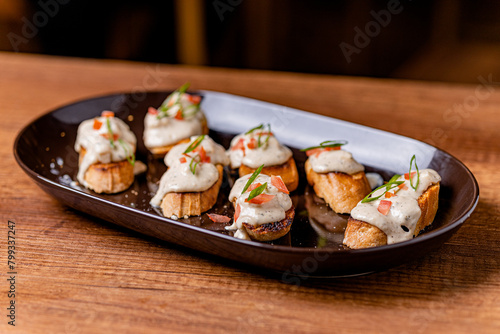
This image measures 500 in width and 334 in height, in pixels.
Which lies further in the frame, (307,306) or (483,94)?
(483,94)

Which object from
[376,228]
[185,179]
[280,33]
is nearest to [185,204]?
[185,179]

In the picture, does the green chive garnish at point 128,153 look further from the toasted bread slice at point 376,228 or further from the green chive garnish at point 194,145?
the toasted bread slice at point 376,228

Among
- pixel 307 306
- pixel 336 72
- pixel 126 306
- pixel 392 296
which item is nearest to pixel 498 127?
pixel 392 296

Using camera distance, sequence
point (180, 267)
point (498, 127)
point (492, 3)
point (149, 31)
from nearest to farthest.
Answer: point (180, 267) < point (498, 127) < point (492, 3) < point (149, 31)

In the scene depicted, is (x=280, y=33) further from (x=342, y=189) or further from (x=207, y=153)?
(x=342, y=189)

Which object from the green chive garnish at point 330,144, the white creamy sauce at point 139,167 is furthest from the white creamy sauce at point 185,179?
the green chive garnish at point 330,144

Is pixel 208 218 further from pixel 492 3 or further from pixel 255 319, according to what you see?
pixel 492 3
